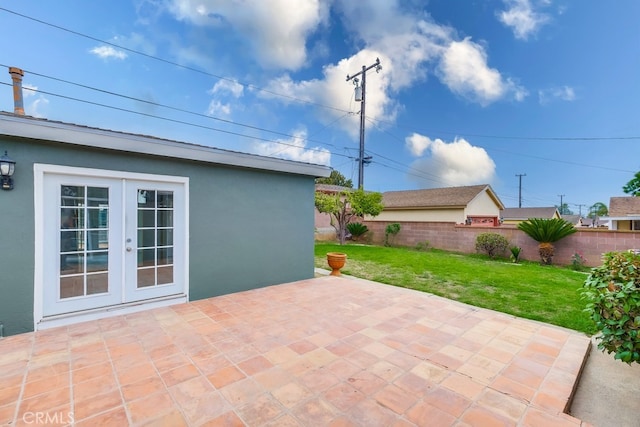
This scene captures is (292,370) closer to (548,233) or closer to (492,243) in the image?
(548,233)

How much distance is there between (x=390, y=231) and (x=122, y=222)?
43.5ft

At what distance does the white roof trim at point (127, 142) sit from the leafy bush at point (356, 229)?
11.5 m

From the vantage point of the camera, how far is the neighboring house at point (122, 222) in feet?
11.2

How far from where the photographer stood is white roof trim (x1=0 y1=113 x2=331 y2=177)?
325 cm

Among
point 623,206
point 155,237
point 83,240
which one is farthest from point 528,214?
point 83,240

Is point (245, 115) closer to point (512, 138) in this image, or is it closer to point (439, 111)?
point (439, 111)

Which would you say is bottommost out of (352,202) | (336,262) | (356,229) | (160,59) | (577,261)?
(577,261)

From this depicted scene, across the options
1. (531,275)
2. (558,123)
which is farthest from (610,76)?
(531,275)

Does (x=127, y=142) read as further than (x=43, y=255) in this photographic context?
Yes

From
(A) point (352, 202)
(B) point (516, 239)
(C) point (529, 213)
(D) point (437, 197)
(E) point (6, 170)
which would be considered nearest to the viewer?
(E) point (6, 170)

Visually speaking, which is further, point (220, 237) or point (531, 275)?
point (531, 275)

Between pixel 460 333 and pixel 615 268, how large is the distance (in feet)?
5.89

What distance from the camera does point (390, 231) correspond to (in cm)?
1528

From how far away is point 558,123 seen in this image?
1669 cm
